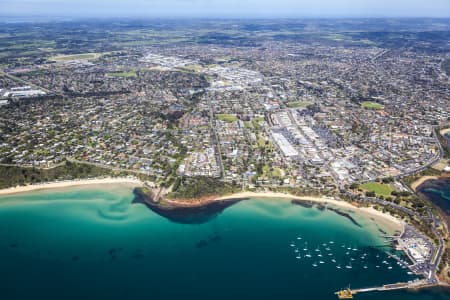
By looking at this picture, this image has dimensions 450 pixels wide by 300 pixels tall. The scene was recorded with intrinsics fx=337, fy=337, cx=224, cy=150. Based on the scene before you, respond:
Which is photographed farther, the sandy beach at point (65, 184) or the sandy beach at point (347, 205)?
the sandy beach at point (65, 184)

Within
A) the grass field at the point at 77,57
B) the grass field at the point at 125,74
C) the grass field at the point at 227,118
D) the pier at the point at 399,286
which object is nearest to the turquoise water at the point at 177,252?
the pier at the point at 399,286

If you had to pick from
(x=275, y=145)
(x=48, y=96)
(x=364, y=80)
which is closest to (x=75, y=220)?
(x=275, y=145)

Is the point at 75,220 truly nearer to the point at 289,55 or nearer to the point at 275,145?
the point at 275,145

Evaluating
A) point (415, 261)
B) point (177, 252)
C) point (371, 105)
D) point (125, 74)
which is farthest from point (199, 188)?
point (125, 74)

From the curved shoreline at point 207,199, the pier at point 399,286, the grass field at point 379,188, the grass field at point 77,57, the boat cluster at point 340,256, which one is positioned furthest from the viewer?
the grass field at point 77,57

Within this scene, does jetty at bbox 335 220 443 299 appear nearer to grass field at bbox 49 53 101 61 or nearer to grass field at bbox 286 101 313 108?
grass field at bbox 286 101 313 108

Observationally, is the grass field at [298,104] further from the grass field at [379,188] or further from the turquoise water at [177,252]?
the turquoise water at [177,252]

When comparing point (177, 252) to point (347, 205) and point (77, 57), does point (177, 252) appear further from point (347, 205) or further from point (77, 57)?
point (77, 57)
